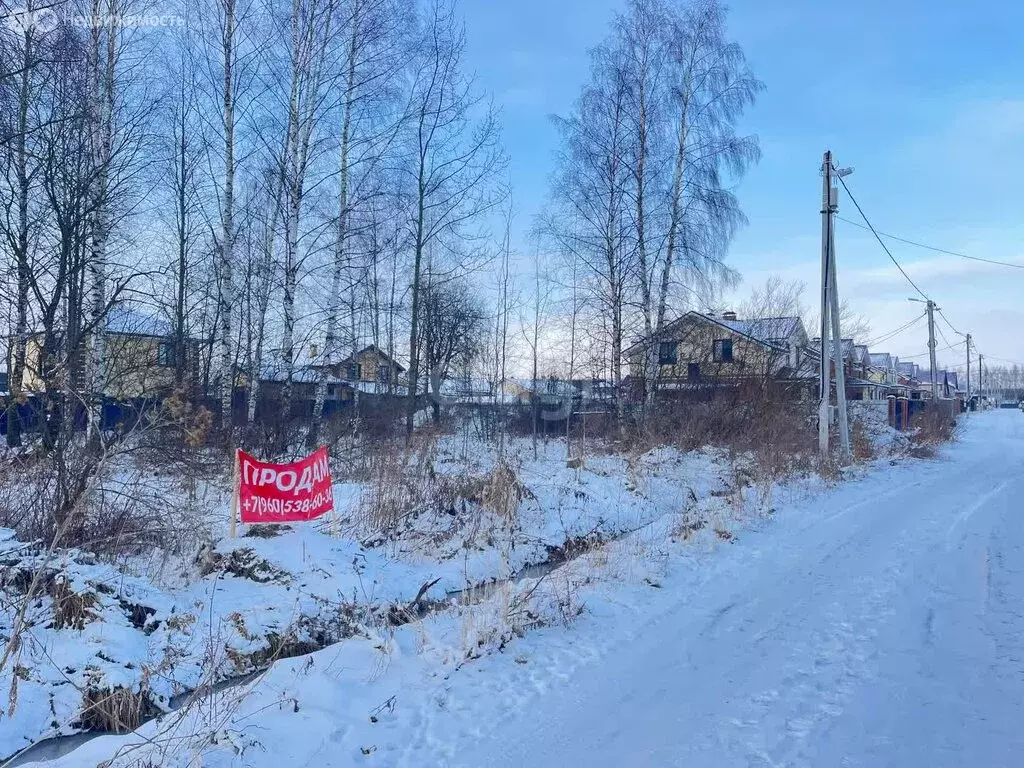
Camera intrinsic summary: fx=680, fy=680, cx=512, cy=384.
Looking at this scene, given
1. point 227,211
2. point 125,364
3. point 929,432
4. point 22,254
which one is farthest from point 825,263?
point 22,254

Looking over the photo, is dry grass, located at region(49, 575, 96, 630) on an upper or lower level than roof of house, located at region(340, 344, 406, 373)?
lower

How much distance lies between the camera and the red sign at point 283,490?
699cm

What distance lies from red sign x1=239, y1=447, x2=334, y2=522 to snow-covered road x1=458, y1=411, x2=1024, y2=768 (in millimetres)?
3868

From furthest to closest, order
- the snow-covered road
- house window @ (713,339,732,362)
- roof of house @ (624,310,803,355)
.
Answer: house window @ (713,339,732,362), roof of house @ (624,310,803,355), the snow-covered road

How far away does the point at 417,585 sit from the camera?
691 centimetres

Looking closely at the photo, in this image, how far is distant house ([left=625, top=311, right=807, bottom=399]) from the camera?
18.8 metres

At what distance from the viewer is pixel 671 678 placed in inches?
165

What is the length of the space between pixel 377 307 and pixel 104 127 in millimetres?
5773

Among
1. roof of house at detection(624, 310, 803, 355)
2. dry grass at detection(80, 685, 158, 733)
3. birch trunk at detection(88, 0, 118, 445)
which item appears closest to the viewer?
dry grass at detection(80, 685, 158, 733)

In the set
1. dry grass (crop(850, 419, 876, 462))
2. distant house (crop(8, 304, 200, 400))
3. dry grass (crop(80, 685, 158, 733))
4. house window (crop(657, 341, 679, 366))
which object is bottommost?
dry grass (crop(80, 685, 158, 733))

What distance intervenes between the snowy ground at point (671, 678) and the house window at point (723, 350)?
13566 millimetres

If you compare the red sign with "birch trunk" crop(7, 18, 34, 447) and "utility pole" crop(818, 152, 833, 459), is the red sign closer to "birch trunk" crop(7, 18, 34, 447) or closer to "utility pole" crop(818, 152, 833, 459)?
"birch trunk" crop(7, 18, 34, 447)

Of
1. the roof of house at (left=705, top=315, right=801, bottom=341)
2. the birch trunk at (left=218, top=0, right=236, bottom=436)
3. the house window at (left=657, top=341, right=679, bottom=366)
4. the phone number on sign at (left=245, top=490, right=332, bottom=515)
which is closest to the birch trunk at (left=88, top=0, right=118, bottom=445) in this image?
the birch trunk at (left=218, top=0, right=236, bottom=436)

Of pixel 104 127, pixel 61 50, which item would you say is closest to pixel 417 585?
pixel 61 50
